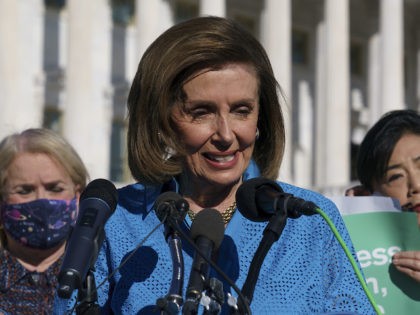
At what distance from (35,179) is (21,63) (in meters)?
27.8

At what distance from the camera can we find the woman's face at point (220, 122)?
3738 millimetres

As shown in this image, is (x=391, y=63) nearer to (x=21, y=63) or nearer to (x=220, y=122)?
(x=21, y=63)

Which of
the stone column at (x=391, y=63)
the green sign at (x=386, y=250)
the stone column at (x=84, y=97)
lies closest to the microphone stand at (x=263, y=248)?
the green sign at (x=386, y=250)

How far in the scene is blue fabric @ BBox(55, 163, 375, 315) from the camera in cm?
362

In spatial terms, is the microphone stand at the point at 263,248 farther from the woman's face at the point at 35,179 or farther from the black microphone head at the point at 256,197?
the woman's face at the point at 35,179

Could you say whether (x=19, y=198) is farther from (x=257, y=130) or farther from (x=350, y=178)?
(x=350, y=178)

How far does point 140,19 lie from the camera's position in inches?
1350

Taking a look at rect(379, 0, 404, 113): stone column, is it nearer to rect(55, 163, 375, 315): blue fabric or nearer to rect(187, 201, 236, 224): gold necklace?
rect(187, 201, 236, 224): gold necklace

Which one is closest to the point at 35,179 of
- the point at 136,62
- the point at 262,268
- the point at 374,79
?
the point at 262,268

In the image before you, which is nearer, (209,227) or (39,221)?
(209,227)

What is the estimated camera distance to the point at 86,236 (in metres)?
3.11

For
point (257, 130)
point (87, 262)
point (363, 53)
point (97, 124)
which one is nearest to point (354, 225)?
point (257, 130)

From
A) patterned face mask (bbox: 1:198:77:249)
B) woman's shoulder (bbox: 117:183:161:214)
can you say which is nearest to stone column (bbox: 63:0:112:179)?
patterned face mask (bbox: 1:198:77:249)

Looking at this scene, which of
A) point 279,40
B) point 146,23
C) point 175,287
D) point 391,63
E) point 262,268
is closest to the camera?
point 175,287
